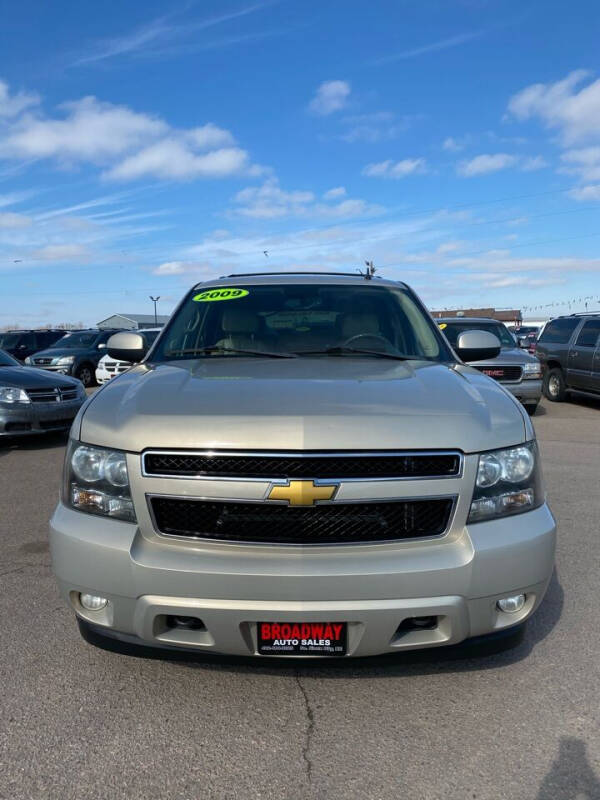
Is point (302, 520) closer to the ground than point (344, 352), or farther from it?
closer to the ground

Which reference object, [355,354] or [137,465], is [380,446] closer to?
[137,465]

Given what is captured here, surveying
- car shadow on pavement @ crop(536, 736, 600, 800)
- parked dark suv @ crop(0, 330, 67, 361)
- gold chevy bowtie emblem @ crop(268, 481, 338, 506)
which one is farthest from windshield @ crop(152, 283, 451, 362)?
parked dark suv @ crop(0, 330, 67, 361)

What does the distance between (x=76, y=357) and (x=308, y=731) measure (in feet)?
58.1

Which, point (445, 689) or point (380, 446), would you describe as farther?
point (445, 689)

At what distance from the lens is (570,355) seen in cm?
1313

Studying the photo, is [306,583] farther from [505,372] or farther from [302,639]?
[505,372]

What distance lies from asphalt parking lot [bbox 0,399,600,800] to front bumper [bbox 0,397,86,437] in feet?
18.6

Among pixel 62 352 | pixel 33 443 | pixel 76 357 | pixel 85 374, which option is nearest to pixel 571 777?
pixel 33 443

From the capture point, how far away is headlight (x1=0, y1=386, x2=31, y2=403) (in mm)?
8641

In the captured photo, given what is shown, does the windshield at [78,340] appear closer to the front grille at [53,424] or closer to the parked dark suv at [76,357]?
the parked dark suv at [76,357]

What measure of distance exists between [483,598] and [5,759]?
1.82 meters

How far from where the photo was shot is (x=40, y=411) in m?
8.78

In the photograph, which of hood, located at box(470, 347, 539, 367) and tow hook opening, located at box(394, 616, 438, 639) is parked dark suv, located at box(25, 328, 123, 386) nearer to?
hood, located at box(470, 347, 539, 367)

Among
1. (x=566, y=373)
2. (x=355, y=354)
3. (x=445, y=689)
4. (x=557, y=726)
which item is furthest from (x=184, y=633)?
(x=566, y=373)
